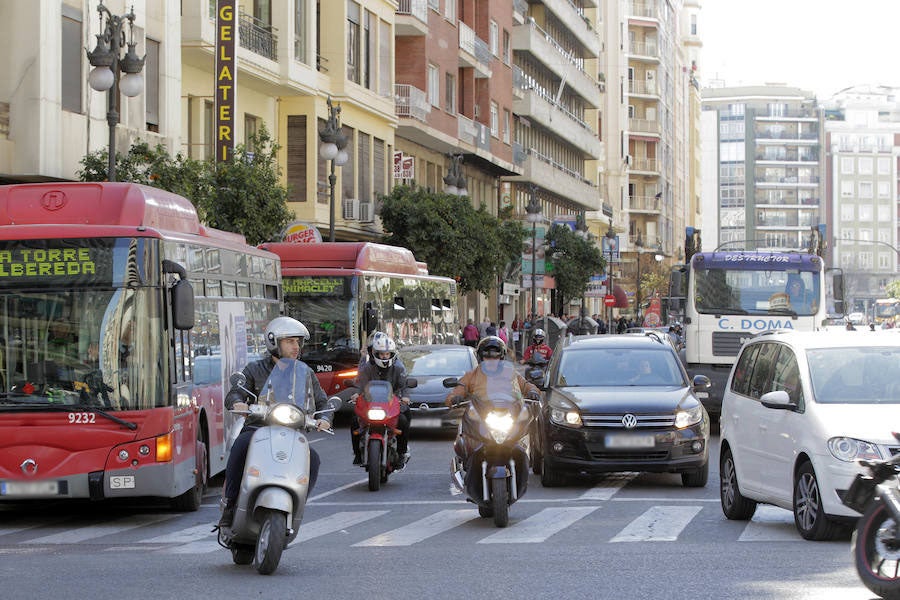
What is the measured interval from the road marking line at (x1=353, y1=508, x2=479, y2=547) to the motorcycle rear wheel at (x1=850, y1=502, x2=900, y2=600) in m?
4.61

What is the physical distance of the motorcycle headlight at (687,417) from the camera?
654 inches

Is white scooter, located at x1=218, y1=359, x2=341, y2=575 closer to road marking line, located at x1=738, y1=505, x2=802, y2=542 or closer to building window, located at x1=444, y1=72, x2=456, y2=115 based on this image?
road marking line, located at x1=738, y1=505, x2=802, y2=542

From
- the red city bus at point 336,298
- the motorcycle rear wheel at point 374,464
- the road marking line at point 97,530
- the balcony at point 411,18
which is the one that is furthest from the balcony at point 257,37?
the road marking line at point 97,530

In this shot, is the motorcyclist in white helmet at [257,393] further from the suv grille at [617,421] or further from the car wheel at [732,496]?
the suv grille at [617,421]

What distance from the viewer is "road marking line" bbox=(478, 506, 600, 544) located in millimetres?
12406

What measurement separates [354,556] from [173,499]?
445 centimetres

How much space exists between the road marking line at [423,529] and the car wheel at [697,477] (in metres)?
3.16

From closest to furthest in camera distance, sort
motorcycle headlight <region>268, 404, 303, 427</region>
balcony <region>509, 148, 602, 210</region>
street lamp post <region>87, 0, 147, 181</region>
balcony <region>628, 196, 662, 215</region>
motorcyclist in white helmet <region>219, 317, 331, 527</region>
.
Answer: motorcycle headlight <region>268, 404, 303, 427</region>
motorcyclist in white helmet <region>219, 317, 331, 527</region>
street lamp post <region>87, 0, 147, 181</region>
balcony <region>509, 148, 602, 210</region>
balcony <region>628, 196, 662, 215</region>

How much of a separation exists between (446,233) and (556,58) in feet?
106

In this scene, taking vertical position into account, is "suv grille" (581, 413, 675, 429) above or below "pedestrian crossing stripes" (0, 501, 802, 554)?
above

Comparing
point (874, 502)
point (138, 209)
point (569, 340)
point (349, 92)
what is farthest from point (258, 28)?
point (874, 502)

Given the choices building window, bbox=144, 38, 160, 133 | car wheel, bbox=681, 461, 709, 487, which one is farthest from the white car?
building window, bbox=144, 38, 160, 133

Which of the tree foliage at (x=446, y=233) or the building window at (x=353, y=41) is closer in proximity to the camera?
the building window at (x=353, y=41)

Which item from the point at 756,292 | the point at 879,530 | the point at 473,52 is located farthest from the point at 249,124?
the point at 879,530
